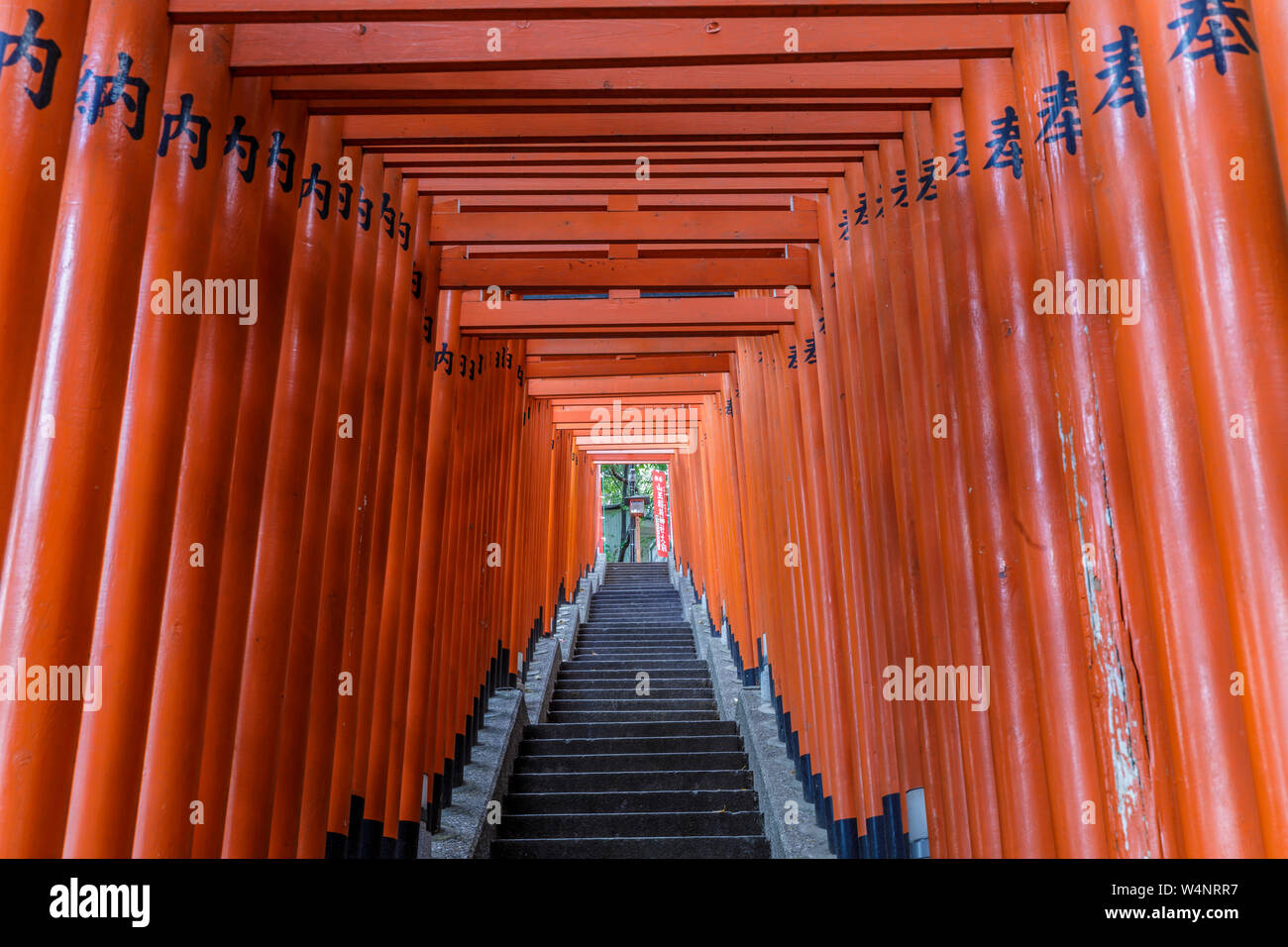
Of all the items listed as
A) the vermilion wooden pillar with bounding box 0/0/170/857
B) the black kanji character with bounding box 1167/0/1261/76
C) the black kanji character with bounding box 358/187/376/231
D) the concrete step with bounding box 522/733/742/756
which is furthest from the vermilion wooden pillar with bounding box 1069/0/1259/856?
the concrete step with bounding box 522/733/742/756

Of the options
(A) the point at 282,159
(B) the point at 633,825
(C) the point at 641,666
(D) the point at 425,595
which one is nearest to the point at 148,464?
(A) the point at 282,159

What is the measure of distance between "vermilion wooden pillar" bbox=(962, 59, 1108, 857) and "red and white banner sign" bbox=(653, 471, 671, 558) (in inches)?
885

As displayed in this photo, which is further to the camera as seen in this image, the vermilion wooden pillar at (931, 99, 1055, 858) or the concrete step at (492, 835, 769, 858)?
the concrete step at (492, 835, 769, 858)

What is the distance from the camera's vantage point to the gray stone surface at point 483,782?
6.02 meters

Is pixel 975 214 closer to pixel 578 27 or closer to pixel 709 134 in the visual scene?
pixel 709 134

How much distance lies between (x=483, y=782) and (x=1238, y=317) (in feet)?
21.7

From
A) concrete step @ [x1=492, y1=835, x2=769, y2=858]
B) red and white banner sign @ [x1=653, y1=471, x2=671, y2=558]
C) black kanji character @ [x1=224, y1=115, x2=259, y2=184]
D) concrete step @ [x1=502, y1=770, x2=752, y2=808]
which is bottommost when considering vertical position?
concrete step @ [x1=492, y1=835, x2=769, y2=858]

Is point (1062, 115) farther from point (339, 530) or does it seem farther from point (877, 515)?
point (339, 530)

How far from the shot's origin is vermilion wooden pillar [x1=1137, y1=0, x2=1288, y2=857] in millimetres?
1737

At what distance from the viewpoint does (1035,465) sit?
2701 millimetres

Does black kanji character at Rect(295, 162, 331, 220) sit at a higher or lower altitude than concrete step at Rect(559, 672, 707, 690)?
higher

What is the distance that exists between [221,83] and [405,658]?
11.9 ft

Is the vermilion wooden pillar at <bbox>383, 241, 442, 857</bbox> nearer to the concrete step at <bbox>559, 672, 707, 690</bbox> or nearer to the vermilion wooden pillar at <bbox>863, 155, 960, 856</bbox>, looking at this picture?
the vermilion wooden pillar at <bbox>863, 155, 960, 856</bbox>

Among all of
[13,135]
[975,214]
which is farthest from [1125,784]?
[13,135]
